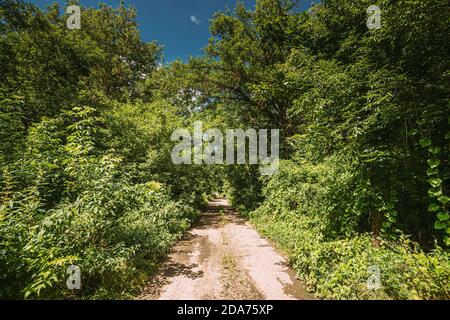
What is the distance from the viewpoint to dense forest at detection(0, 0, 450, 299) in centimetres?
394

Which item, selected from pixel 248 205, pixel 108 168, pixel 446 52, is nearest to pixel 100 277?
pixel 108 168

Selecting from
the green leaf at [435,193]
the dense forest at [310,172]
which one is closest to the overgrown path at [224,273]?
the dense forest at [310,172]

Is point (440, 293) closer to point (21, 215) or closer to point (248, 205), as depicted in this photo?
point (21, 215)

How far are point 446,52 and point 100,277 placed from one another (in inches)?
329

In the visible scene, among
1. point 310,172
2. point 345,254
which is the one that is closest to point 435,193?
point 345,254

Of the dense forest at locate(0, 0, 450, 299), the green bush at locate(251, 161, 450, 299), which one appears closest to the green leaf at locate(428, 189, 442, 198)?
the dense forest at locate(0, 0, 450, 299)

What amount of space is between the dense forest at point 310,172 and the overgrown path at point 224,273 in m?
0.43

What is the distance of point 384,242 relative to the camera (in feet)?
15.6

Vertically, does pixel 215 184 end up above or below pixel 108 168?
below

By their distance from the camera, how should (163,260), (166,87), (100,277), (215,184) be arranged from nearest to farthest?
1. (100,277)
2. (163,260)
3. (166,87)
4. (215,184)

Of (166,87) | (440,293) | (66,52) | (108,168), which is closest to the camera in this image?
(440,293)

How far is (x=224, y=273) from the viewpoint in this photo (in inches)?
225

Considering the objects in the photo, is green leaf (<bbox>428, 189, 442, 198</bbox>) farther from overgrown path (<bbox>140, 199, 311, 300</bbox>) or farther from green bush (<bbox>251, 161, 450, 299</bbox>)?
overgrown path (<bbox>140, 199, 311, 300</bbox>)

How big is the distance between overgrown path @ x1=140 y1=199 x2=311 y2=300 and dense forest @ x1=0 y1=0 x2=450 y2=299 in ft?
1.41
